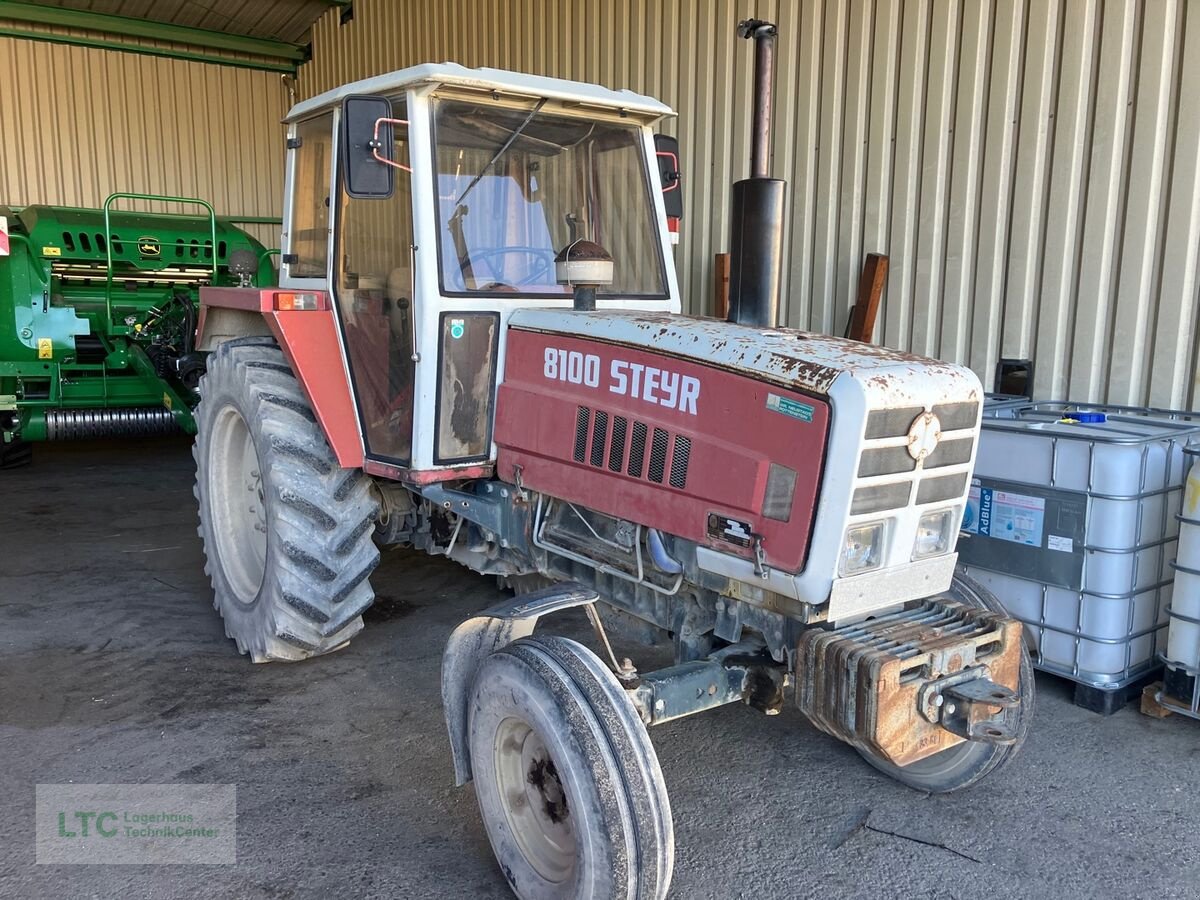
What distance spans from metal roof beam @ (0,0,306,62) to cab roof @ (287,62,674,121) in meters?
9.99

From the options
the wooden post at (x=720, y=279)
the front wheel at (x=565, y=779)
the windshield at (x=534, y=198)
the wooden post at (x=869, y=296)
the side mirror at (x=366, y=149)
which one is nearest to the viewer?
the front wheel at (x=565, y=779)

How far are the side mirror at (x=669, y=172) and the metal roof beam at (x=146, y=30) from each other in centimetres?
1070

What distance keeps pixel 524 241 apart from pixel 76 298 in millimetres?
6424

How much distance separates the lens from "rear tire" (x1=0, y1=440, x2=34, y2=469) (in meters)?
8.01

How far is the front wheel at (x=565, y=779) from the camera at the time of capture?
2.18m

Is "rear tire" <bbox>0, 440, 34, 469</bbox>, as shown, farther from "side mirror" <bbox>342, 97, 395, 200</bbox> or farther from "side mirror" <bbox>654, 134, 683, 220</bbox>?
"side mirror" <bbox>654, 134, 683, 220</bbox>

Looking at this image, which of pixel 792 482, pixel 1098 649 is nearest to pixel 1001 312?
pixel 1098 649

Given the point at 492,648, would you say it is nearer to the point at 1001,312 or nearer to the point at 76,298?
the point at 1001,312

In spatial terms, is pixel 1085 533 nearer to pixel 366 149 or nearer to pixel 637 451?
pixel 637 451

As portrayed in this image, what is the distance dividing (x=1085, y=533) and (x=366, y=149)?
2899 millimetres

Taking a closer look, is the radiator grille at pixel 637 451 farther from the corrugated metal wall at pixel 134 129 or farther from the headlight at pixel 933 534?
the corrugated metal wall at pixel 134 129

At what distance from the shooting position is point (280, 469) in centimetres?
364

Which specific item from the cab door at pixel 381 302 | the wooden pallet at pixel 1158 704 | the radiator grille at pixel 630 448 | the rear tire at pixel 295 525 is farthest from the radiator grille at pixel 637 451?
the wooden pallet at pixel 1158 704

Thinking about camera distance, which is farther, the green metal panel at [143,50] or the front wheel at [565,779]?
the green metal panel at [143,50]
